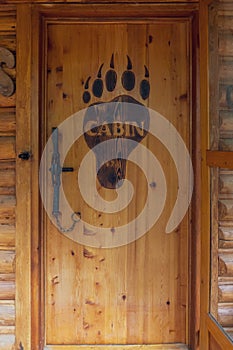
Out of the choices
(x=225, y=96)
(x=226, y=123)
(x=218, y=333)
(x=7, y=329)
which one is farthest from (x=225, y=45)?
(x=7, y=329)

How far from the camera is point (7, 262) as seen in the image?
2291 millimetres

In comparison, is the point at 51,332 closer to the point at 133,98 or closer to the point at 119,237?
the point at 119,237

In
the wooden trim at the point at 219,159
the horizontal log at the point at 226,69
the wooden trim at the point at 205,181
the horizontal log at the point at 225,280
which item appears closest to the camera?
the wooden trim at the point at 219,159

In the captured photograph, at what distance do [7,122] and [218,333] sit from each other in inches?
64.9

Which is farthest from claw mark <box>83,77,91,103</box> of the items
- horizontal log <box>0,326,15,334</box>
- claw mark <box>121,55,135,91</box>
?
horizontal log <box>0,326,15,334</box>

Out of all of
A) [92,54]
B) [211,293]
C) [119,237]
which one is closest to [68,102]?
[92,54]

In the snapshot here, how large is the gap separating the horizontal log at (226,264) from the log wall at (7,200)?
1213 millimetres

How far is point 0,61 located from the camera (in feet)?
7.49

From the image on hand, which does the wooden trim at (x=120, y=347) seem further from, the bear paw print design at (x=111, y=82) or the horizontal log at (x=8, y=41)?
the horizontal log at (x=8, y=41)

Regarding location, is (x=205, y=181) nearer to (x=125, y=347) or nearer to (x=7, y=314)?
(x=125, y=347)

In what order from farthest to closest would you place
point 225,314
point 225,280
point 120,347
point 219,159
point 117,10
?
point 120,347 → point 117,10 → point 225,280 → point 225,314 → point 219,159

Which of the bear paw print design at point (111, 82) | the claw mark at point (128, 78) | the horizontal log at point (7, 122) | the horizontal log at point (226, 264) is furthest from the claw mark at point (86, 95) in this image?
the horizontal log at point (226, 264)

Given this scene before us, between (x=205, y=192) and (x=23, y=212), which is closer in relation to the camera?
(x=205, y=192)

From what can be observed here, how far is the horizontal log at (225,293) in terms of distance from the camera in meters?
2.02
